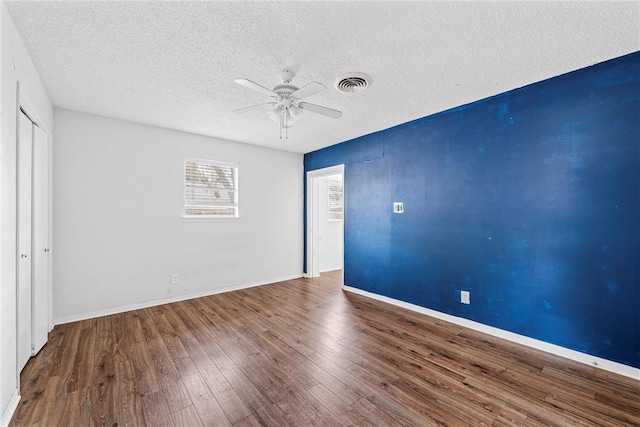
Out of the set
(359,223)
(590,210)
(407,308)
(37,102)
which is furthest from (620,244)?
(37,102)

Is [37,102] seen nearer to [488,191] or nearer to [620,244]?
[488,191]

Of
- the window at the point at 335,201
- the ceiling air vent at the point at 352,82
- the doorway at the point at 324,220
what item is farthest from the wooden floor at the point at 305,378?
the window at the point at 335,201

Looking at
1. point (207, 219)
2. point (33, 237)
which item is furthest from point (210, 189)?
point (33, 237)

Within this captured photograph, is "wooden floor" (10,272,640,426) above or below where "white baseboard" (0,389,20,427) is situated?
below

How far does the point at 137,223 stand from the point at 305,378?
318 centimetres

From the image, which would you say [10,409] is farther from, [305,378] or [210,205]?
[210,205]

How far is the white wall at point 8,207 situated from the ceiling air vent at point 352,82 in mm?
2277

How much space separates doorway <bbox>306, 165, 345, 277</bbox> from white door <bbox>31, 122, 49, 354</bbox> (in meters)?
3.84

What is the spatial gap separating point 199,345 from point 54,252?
2232mm

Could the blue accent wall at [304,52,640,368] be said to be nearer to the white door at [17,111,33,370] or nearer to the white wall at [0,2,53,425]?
the white wall at [0,2,53,425]

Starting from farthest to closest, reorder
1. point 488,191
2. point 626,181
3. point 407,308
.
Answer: point 407,308
point 488,191
point 626,181

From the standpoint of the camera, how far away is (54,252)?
3217 mm

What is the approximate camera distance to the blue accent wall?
223 centimetres

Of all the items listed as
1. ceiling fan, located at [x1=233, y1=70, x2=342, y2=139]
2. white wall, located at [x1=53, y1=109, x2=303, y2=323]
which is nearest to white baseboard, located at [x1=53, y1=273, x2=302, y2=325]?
white wall, located at [x1=53, y1=109, x2=303, y2=323]
